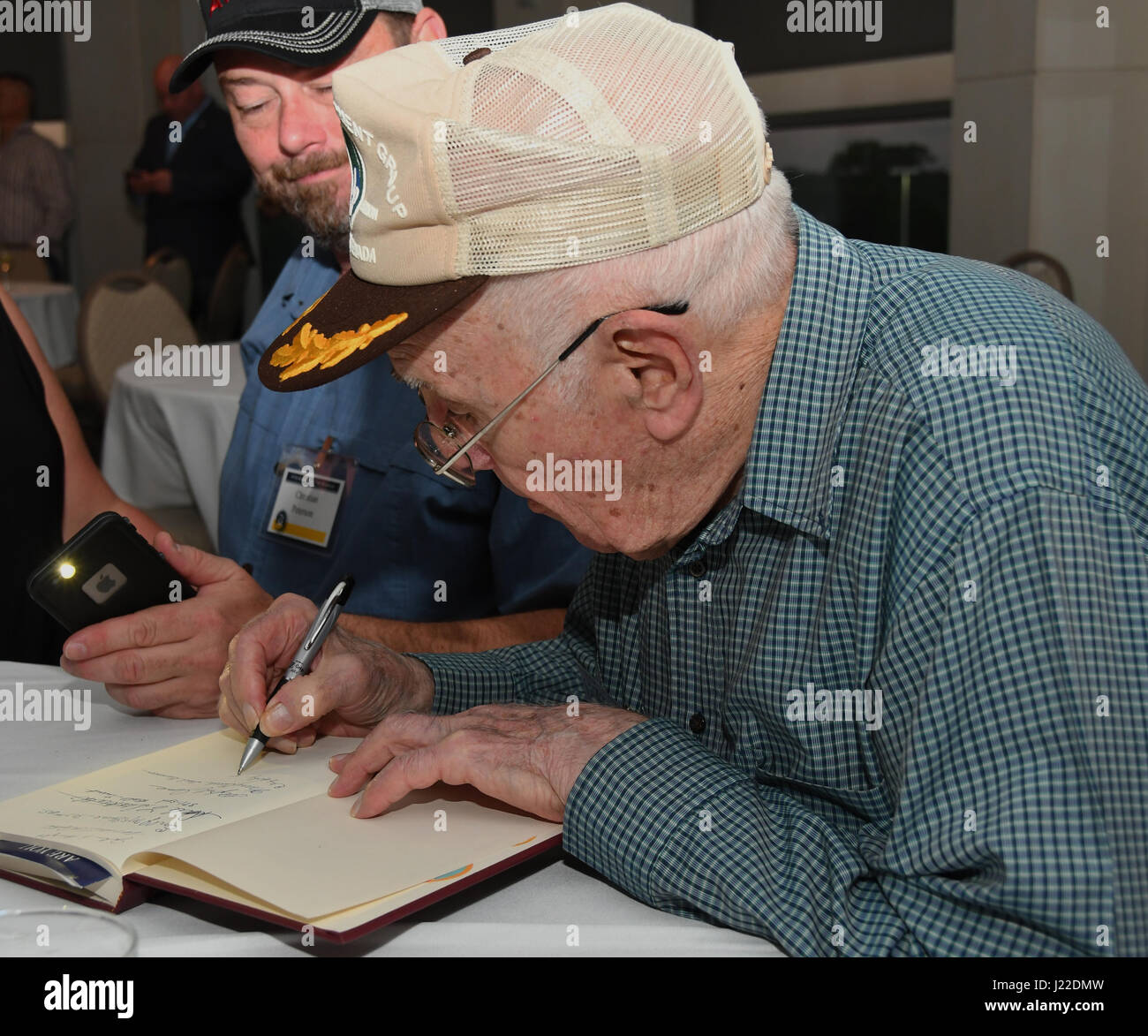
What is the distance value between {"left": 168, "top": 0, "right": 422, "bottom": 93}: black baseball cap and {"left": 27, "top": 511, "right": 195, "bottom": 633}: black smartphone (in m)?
0.83

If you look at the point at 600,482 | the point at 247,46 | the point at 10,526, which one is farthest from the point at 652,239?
the point at 10,526

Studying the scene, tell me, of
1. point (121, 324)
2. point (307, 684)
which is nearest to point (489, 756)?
point (307, 684)

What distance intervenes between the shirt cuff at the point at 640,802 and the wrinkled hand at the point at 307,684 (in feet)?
1.19

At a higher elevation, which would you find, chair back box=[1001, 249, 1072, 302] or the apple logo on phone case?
chair back box=[1001, 249, 1072, 302]

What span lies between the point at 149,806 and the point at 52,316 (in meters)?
5.27

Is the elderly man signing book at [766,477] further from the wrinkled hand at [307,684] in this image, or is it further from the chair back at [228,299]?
the chair back at [228,299]

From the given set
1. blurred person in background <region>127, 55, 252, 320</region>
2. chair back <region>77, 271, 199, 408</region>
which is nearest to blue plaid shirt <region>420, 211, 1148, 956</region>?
chair back <region>77, 271, 199, 408</region>

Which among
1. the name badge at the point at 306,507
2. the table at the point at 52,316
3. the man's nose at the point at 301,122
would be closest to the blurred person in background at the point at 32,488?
the name badge at the point at 306,507

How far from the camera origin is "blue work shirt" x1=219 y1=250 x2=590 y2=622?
1.74 meters

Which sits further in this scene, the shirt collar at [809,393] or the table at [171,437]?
the table at [171,437]

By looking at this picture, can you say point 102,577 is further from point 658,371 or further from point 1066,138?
point 1066,138

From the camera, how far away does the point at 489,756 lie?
3.54 ft

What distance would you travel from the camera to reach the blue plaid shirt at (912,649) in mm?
819

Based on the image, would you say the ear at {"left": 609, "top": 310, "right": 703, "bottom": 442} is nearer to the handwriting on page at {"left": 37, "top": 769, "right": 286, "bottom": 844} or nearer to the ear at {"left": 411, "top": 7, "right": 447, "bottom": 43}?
the handwriting on page at {"left": 37, "top": 769, "right": 286, "bottom": 844}
